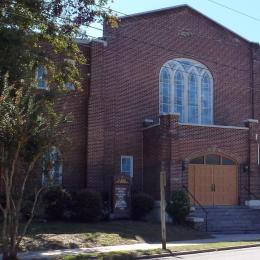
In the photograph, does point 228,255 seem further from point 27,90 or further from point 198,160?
point 198,160

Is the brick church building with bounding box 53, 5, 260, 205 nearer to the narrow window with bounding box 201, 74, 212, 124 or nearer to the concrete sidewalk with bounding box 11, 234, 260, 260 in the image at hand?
the narrow window with bounding box 201, 74, 212, 124

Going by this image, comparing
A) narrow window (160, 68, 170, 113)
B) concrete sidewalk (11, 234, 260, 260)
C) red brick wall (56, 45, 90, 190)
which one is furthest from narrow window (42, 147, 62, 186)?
narrow window (160, 68, 170, 113)

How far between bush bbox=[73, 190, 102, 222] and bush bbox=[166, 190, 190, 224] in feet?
11.4

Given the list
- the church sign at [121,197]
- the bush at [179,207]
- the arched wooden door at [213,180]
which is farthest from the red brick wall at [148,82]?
the bush at [179,207]

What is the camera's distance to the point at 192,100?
30.6 meters

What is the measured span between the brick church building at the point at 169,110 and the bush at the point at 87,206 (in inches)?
92.3

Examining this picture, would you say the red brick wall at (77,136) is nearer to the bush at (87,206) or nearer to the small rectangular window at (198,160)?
the bush at (87,206)

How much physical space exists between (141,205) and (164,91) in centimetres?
736

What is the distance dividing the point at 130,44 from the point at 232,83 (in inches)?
273

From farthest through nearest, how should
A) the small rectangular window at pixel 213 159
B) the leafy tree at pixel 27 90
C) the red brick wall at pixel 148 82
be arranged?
the small rectangular window at pixel 213 159 → the red brick wall at pixel 148 82 → the leafy tree at pixel 27 90

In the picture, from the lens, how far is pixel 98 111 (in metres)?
27.0

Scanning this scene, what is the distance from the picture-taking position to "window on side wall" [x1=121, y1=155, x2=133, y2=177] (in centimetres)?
2806

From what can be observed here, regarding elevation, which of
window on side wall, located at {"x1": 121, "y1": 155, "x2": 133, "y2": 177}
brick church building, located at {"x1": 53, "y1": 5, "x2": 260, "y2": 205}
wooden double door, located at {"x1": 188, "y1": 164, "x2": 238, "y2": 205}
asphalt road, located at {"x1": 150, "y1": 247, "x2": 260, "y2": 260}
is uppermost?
brick church building, located at {"x1": 53, "y1": 5, "x2": 260, "y2": 205}

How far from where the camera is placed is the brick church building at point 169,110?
26.7 meters
